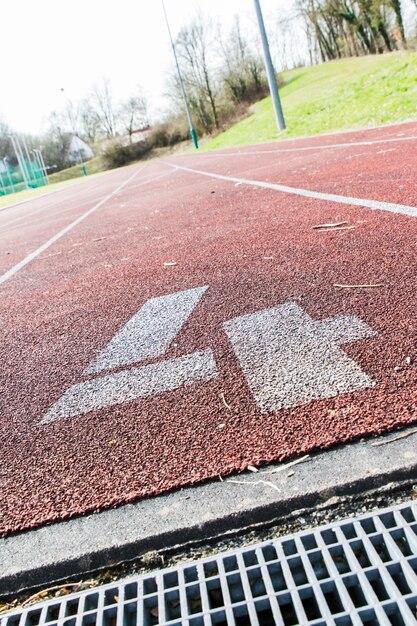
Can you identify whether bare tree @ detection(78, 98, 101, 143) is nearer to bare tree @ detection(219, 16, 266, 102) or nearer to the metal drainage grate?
bare tree @ detection(219, 16, 266, 102)

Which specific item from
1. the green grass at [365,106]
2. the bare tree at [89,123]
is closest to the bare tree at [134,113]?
the bare tree at [89,123]

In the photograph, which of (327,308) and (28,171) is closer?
(327,308)

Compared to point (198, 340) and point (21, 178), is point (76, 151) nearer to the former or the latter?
point (21, 178)

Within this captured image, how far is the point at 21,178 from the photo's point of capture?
6919 centimetres

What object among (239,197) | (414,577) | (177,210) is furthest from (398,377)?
→ (177,210)

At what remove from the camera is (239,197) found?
7641mm

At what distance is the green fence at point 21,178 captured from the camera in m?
61.8

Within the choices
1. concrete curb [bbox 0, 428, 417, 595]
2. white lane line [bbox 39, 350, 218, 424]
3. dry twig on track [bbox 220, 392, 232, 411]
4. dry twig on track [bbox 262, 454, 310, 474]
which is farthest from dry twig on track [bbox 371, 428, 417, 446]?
white lane line [bbox 39, 350, 218, 424]

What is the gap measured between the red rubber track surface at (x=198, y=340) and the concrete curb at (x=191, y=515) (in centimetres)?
6

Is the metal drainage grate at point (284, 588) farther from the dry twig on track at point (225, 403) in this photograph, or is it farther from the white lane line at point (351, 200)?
the white lane line at point (351, 200)

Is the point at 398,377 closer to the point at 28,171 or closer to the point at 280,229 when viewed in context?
the point at 280,229

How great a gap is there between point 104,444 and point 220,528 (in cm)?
63

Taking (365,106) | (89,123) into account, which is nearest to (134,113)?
(89,123)

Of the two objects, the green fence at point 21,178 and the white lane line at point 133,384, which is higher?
the green fence at point 21,178
